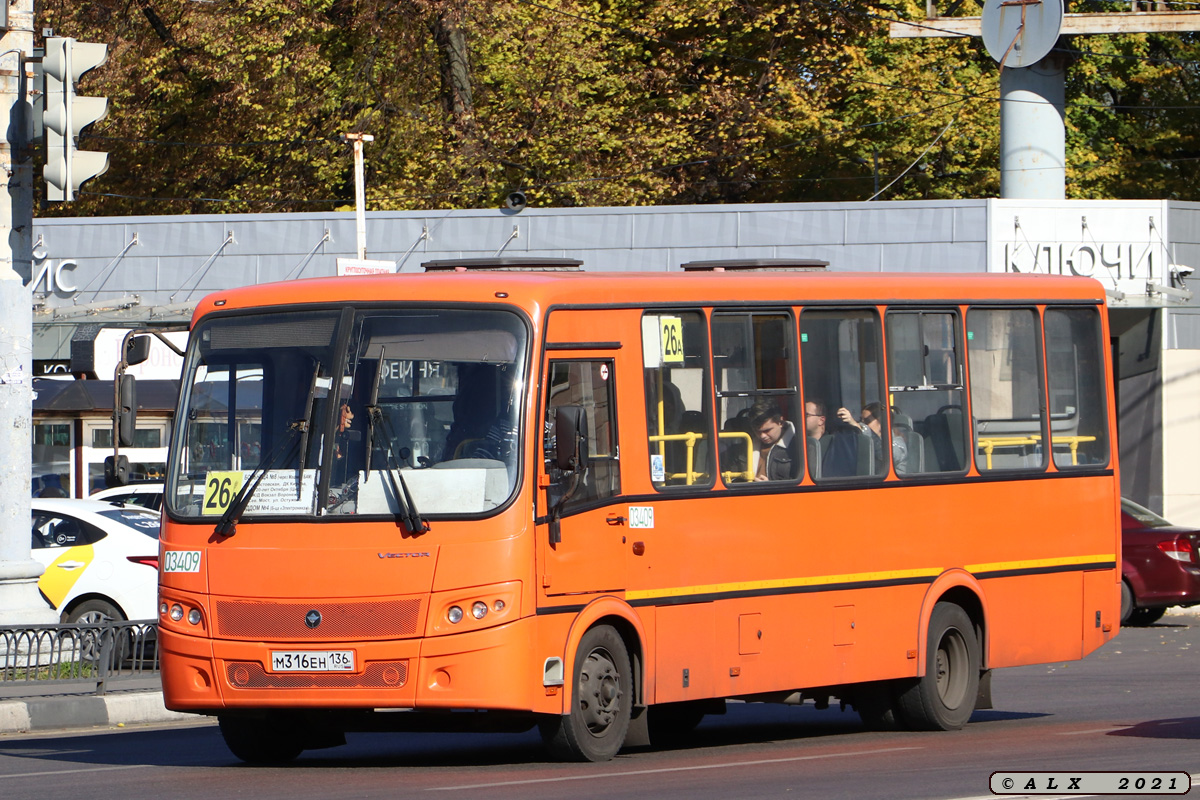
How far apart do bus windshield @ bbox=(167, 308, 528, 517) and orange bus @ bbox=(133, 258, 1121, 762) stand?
2 centimetres

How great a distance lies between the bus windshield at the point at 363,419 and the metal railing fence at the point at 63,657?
162 inches

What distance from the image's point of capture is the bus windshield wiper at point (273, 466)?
10898 mm

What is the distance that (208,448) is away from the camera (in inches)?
444

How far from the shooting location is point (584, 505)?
11109mm

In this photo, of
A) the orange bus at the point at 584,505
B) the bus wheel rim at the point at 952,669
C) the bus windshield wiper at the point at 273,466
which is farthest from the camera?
the bus wheel rim at the point at 952,669

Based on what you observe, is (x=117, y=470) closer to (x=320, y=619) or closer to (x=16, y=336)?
(x=320, y=619)

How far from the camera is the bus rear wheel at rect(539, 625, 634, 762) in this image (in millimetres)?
10906

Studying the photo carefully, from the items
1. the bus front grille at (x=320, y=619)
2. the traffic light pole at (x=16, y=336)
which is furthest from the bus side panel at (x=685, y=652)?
the traffic light pole at (x=16, y=336)

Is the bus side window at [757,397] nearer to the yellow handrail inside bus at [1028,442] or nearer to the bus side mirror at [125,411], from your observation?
the yellow handrail inside bus at [1028,442]

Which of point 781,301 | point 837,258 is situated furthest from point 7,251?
point 837,258

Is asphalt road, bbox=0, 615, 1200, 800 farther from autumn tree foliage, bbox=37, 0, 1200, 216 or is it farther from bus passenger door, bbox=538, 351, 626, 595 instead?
autumn tree foliage, bbox=37, 0, 1200, 216

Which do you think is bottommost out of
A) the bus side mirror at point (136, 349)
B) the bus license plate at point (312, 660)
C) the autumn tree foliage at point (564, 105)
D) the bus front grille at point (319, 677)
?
the bus front grille at point (319, 677)

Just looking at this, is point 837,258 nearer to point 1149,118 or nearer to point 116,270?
point 116,270

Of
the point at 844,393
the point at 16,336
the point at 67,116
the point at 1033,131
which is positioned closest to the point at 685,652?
the point at 844,393
